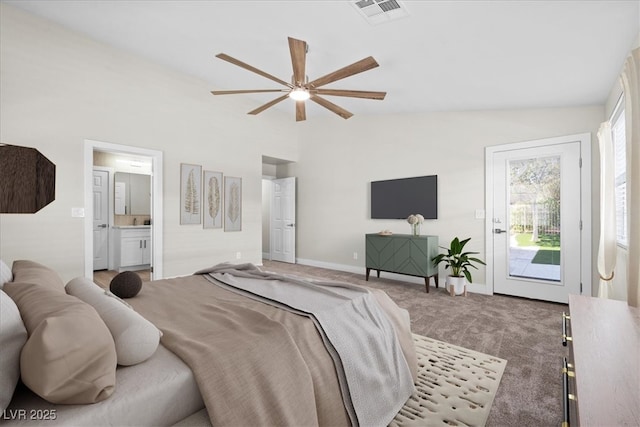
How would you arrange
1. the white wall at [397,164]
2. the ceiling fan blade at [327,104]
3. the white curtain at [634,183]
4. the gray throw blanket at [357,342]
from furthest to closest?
the white wall at [397,164]
the ceiling fan blade at [327,104]
the white curtain at [634,183]
the gray throw blanket at [357,342]

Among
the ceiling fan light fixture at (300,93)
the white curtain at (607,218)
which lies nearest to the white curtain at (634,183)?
the white curtain at (607,218)

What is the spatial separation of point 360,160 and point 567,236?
10.4 feet

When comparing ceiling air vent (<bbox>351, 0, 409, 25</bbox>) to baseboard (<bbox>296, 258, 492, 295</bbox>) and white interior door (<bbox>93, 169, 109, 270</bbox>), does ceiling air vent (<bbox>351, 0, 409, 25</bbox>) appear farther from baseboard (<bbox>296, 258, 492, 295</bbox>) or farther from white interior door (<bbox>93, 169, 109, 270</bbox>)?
white interior door (<bbox>93, 169, 109, 270</bbox>)

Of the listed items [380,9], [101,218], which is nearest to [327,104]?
[380,9]

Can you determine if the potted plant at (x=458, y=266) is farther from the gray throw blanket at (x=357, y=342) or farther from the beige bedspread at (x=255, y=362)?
the beige bedspread at (x=255, y=362)

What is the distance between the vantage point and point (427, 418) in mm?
1595

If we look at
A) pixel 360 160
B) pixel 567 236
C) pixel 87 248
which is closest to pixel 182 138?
pixel 87 248

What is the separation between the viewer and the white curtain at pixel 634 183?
1.65m

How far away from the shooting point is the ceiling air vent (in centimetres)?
240

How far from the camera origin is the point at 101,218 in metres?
5.55

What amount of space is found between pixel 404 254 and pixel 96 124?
14.3 ft

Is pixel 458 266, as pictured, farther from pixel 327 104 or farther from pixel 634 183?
pixel 327 104

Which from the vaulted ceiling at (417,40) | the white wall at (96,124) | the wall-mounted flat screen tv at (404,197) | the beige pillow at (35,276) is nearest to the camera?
the beige pillow at (35,276)

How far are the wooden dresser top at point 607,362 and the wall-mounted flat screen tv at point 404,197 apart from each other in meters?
3.04
